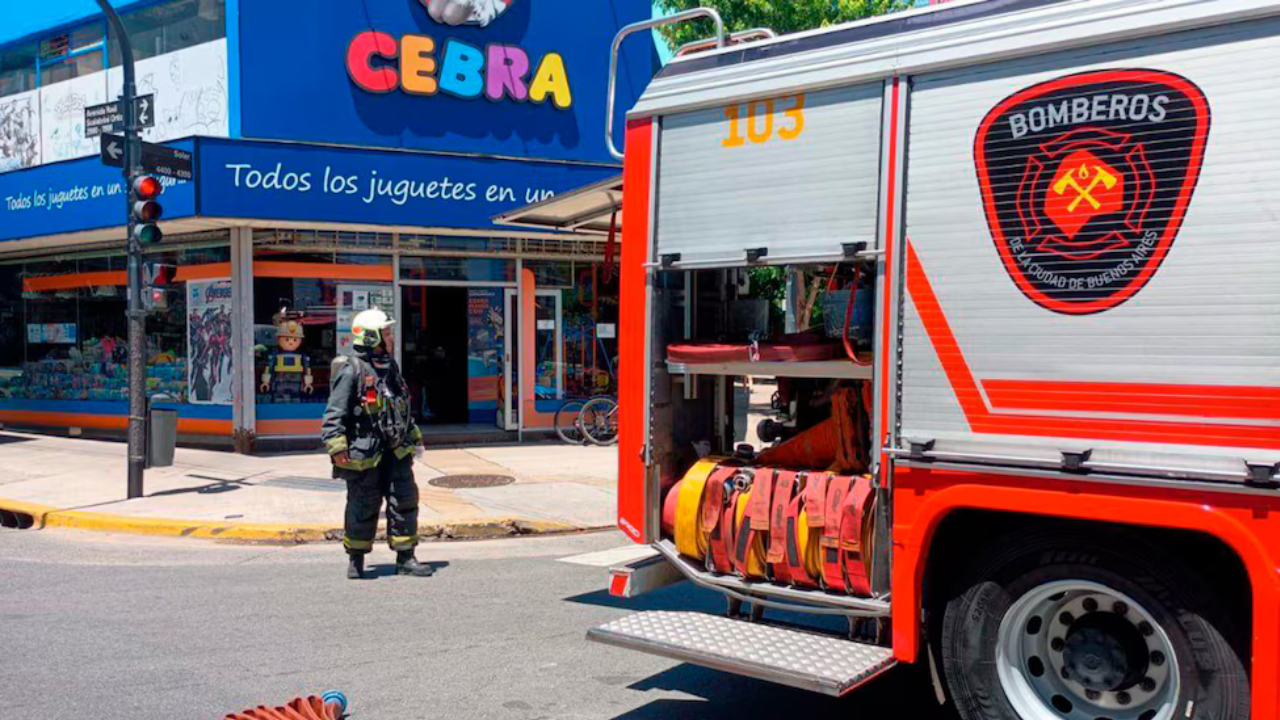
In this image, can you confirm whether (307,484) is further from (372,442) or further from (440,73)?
(440,73)

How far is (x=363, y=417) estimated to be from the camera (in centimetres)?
789

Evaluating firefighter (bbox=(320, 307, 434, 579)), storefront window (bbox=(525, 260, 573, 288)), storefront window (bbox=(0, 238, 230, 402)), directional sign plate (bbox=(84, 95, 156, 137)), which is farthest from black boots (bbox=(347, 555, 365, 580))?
storefront window (bbox=(525, 260, 573, 288))

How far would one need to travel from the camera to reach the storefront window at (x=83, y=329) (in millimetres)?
15617

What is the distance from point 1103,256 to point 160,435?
33.3ft

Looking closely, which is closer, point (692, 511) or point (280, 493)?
point (692, 511)

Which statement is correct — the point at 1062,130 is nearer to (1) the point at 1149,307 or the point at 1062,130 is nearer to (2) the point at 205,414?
(1) the point at 1149,307

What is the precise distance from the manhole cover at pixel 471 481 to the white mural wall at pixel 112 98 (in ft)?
17.4

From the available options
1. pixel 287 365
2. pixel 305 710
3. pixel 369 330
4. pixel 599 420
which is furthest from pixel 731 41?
pixel 599 420

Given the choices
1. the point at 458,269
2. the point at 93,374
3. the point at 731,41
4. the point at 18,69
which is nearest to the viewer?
the point at 731,41

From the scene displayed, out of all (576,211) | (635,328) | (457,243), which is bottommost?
(635,328)

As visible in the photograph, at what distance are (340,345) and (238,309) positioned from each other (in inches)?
54.8

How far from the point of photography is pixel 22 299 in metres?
18.7

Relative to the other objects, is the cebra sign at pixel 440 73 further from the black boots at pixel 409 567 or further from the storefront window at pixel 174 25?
the black boots at pixel 409 567

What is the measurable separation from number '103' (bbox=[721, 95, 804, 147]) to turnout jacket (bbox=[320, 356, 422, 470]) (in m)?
3.80
